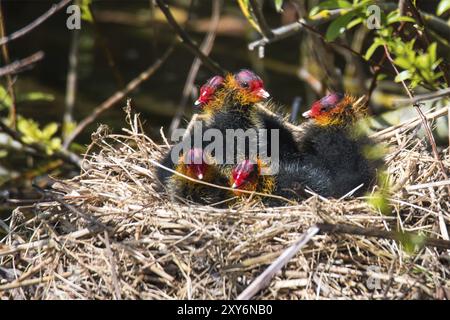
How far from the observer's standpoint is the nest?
3.76 m

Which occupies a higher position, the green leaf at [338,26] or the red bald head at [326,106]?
the green leaf at [338,26]

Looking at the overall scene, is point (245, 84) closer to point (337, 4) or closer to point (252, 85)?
point (252, 85)

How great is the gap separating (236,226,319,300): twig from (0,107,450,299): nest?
31 mm

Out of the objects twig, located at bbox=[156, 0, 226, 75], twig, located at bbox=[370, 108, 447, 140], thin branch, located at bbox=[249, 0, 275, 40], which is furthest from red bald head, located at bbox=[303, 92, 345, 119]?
twig, located at bbox=[156, 0, 226, 75]

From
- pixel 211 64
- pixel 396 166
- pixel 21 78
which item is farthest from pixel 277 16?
pixel 396 166

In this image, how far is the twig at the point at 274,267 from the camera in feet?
11.7

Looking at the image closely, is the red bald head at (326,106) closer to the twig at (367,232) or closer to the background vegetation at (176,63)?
the background vegetation at (176,63)

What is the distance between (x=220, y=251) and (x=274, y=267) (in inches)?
12.9

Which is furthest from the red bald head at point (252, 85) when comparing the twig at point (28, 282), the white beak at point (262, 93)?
the twig at point (28, 282)

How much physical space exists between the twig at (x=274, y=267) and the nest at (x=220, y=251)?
0.03 metres

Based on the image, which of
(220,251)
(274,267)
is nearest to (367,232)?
(274,267)

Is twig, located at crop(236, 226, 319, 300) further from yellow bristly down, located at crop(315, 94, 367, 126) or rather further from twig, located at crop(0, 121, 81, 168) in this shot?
twig, located at crop(0, 121, 81, 168)

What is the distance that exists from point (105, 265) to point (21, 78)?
5.13 metres

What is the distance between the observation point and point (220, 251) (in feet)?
12.5
